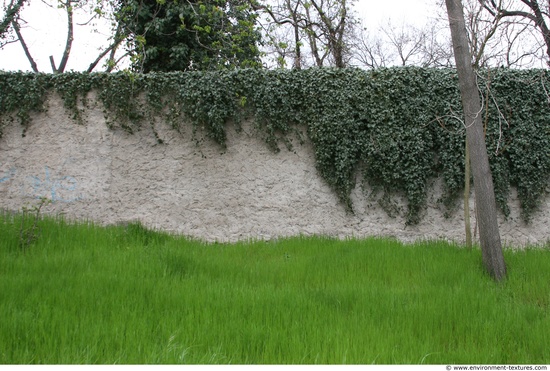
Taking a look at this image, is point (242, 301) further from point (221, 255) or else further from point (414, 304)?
point (221, 255)

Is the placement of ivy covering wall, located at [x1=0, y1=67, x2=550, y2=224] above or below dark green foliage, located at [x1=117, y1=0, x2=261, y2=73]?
below

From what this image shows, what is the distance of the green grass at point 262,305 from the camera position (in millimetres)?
2936

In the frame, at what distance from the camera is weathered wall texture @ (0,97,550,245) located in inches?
293

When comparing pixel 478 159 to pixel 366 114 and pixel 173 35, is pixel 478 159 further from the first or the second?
pixel 173 35

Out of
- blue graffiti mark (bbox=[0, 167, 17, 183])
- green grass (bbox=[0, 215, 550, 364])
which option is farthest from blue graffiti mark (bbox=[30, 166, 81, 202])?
green grass (bbox=[0, 215, 550, 364])

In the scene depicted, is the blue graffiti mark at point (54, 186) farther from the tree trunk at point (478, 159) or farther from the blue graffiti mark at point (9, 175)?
the tree trunk at point (478, 159)

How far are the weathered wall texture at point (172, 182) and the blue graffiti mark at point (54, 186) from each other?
17 mm

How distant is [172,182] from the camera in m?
7.57

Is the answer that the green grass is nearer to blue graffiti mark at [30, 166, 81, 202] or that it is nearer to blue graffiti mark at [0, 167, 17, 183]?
blue graffiti mark at [30, 166, 81, 202]

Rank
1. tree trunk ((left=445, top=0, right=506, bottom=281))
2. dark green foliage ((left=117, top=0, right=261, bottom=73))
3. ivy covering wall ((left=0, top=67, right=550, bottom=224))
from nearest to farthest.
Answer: tree trunk ((left=445, top=0, right=506, bottom=281)) < ivy covering wall ((left=0, top=67, right=550, bottom=224)) < dark green foliage ((left=117, top=0, right=261, bottom=73))

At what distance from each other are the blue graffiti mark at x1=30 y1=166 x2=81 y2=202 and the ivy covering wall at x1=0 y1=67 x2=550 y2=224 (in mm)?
1083

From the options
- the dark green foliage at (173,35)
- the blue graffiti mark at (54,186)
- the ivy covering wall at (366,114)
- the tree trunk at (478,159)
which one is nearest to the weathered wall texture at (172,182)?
the blue graffiti mark at (54,186)

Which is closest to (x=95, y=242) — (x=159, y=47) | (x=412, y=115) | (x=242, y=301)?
(x=242, y=301)

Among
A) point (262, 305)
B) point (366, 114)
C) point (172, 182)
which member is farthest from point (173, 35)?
point (262, 305)
